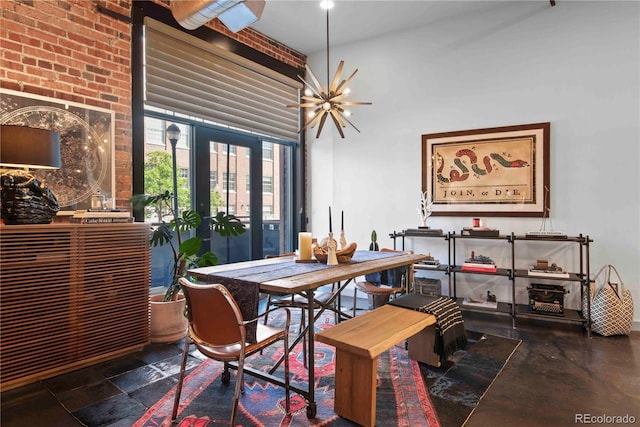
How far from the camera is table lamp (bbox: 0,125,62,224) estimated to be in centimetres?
226

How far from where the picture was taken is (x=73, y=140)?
115 inches

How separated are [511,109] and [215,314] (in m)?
3.92

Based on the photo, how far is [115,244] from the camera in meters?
2.85

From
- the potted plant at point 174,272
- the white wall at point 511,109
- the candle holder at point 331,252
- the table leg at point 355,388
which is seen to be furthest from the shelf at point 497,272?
the potted plant at point 174,272

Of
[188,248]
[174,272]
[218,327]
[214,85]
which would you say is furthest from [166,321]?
[214,85]

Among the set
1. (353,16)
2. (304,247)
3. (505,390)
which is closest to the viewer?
(505,390)

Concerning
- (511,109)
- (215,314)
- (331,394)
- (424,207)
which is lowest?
(331,394)

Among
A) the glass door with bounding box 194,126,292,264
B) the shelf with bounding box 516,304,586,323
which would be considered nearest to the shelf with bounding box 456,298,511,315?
the shelf with bounding box 516,304,586,323

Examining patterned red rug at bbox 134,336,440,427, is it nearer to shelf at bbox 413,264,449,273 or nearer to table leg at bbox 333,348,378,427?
table leg at bbox 333,348,378,427

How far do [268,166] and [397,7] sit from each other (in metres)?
2.55

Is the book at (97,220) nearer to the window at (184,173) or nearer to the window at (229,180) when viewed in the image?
the window at (184,173)

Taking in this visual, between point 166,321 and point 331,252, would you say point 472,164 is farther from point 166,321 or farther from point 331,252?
point 166,321

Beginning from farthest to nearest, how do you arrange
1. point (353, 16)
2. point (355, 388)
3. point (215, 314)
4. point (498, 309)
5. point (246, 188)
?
point (246, 188), point (353, 16), point (498, 309), point (355, 388), point (215, 314)

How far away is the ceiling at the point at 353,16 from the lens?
4.05 meters
